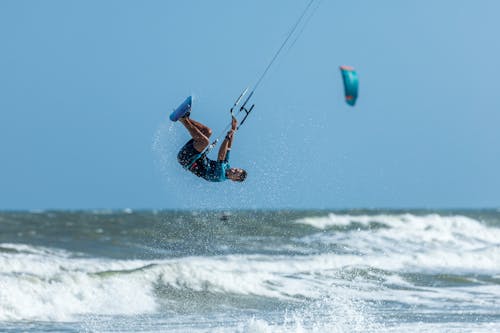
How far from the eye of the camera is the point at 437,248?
107 ft

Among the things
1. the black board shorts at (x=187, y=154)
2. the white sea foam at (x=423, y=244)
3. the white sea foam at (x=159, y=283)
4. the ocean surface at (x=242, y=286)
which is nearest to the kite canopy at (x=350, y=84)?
the black board shorts at (x=187, y=154)

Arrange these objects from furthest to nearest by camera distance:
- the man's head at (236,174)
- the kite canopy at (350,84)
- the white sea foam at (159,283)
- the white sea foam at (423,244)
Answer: the white sea foam at (423,244)
the white sea foam at (159,283)
the man's head at (236,174)
the kite canopy at (350,84)

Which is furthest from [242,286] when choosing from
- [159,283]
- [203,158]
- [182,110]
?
[182,110]

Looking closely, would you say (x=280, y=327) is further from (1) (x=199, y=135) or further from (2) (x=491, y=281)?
(2) (x=491, y=281)

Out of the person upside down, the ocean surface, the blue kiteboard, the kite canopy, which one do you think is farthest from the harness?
the kite canopy

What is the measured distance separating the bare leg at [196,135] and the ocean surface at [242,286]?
1658 mm

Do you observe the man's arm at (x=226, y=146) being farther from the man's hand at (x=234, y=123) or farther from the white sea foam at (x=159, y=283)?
the white sea foam at (x=159, y=283)

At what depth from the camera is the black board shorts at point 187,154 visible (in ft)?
38.3

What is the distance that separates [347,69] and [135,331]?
4896 millimetres

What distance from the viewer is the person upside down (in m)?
11.6

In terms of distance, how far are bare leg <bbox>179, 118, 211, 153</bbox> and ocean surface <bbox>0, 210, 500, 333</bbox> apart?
1.66 metres

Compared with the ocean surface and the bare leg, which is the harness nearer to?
the bare leg

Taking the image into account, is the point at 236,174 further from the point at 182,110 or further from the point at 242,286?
the point at 242,286

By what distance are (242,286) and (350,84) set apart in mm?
8256
